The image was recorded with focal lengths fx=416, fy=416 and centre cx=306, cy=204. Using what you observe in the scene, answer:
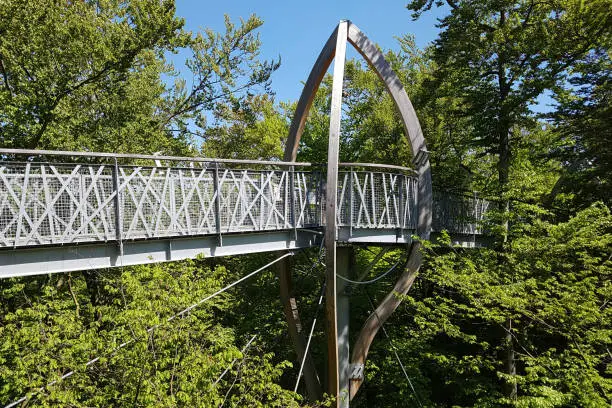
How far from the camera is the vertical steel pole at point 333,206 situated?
7.45 m

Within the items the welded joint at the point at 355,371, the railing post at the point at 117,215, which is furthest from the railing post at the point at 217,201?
the welded joint at the point at 355,371

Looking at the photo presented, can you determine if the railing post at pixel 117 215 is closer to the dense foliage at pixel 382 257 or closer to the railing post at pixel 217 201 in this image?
the dense foliage at pixel 382 257

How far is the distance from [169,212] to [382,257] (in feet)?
24.1

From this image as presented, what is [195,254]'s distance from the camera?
652 cm

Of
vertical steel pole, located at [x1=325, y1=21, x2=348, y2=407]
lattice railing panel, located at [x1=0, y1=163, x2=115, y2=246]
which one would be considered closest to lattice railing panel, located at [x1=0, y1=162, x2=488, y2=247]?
lattice railing panel, located at [x1=0, y1=163, x2=115, y2=246]

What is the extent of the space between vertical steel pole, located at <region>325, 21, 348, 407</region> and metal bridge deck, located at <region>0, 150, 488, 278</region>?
70 cm

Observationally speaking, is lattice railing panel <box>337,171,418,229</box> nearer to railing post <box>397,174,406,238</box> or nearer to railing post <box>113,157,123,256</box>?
railing post <box>397,174,406,238</box>

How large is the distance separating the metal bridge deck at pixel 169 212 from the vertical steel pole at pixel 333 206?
2.31 ft

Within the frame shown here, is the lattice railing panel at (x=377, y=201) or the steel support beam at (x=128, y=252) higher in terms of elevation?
the lattice railing panel at (x=377, y=201)

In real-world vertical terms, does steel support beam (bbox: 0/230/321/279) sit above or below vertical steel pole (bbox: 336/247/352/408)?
above

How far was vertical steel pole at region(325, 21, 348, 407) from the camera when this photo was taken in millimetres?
7449

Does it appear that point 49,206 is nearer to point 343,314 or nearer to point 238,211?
point 238,211

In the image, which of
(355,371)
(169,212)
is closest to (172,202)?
(169,212)

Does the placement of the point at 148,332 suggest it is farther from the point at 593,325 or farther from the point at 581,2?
the point at 581,2
